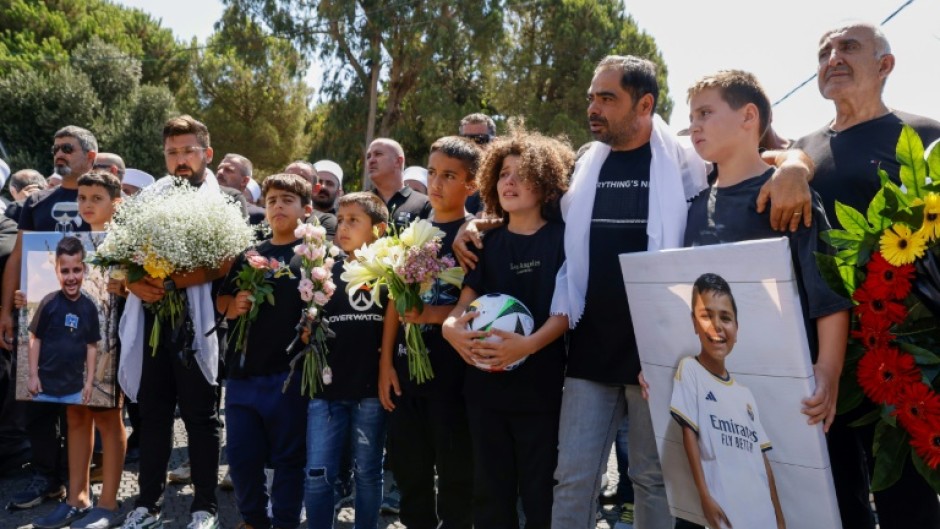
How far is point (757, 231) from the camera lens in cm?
299

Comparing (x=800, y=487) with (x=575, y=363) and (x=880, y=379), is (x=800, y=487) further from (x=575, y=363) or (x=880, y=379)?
(x=575, y=363)

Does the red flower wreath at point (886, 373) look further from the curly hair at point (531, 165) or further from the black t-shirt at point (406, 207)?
the black t-shirt at point (406, 207)

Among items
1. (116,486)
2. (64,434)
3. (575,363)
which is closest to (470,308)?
(575,363)

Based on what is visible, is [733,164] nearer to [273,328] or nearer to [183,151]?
[273,328]

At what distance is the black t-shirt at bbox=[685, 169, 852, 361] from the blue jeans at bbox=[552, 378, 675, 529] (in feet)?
2.69

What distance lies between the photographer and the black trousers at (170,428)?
4723 millimetres

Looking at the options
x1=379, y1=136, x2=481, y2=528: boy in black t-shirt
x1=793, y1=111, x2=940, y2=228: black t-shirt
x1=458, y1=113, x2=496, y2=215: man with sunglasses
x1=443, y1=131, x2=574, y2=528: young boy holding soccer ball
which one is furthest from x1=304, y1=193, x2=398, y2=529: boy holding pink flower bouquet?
x1=793, y1=111, x2=940, y2=228: black t-shirt

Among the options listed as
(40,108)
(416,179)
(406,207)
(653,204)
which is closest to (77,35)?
(40,108)

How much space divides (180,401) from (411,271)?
195 centimetres

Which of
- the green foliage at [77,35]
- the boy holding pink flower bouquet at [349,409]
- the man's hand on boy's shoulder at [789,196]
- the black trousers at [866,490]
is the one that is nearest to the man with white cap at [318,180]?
the boy holding pink flower bouquet at [349,409]

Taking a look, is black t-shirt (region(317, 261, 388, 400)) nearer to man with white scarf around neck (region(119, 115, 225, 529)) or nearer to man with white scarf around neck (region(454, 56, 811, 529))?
man with white scarf around neck (region(119, 115, 225, 529))

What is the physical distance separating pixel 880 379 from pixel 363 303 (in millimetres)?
2819

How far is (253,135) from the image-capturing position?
3416 cm

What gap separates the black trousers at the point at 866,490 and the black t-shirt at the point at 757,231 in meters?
0.66
